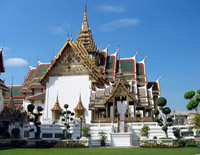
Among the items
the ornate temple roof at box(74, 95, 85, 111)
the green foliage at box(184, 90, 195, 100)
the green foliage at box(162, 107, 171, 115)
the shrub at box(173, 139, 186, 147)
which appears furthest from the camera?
the ornate temple roof at box(74, 95, 85, 111)

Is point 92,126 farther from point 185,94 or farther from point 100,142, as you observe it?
point 185,94

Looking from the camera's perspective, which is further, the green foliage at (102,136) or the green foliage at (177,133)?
the green foliage at (177,133)

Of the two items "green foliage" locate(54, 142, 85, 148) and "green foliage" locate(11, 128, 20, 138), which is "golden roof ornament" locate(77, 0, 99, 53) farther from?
"green foliage" locate(54, 142, 85, 148)

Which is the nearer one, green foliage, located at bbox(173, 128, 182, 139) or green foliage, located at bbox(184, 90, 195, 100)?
green foliage, located at bbox(173, 128, 182, 139)

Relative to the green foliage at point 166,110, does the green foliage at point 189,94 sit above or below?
above

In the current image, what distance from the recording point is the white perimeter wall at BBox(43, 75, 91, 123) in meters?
26.5

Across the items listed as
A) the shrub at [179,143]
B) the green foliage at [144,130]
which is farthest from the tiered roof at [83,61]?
the shrub at [179,143]

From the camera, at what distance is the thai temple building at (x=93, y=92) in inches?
Result: 725

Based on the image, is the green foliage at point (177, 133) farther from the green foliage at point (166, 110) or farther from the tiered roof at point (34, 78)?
the tiered roof at point (34, 78)

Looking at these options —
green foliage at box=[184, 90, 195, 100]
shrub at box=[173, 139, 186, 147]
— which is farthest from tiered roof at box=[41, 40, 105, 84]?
shrub at box=[173, 139, 186, 147]

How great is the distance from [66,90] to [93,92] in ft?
16.4

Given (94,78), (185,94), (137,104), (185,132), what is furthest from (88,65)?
(185,132)

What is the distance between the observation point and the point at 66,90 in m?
27.2

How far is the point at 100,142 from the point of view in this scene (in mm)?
17094
